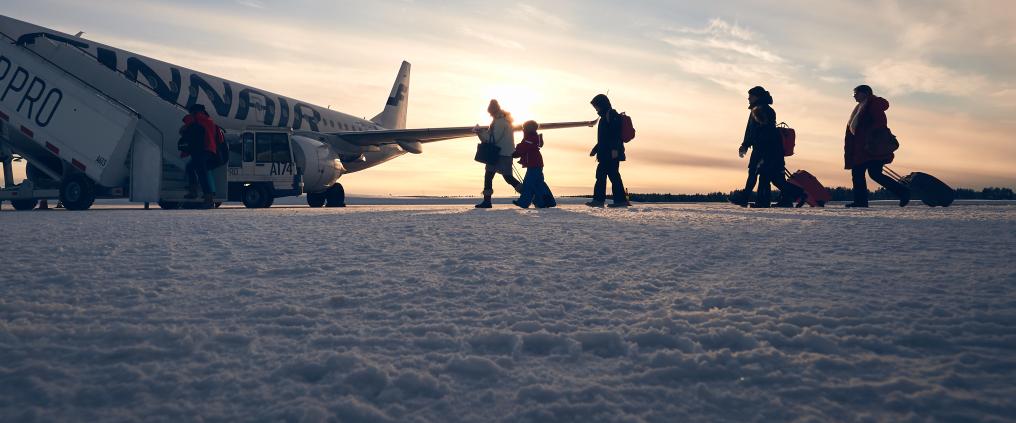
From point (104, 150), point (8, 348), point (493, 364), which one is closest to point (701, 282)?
point (493, 364)

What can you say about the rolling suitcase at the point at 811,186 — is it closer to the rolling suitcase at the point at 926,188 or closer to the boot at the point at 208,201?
the rolling suitcase at the point at 926,188

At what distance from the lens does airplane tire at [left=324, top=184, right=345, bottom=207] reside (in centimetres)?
1662

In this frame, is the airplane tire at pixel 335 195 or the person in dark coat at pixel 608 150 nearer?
the person in dark coat at pixel 608 150

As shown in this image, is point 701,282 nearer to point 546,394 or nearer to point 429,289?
point 429,289

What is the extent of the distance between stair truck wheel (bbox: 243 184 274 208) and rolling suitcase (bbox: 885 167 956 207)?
12.0 m

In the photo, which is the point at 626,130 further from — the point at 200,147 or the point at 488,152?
the point at 200,147

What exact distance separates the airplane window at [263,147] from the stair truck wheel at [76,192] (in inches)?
131

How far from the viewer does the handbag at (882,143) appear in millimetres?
9086

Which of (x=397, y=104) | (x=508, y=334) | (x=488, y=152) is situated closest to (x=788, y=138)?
(x=488, y=152)

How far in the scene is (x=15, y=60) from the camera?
422 inches

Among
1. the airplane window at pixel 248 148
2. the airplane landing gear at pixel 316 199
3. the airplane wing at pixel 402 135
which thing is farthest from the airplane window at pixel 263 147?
the airplane wing at pixel 402 135

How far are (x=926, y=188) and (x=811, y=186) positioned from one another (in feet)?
5.43

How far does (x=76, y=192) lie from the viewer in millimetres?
10891

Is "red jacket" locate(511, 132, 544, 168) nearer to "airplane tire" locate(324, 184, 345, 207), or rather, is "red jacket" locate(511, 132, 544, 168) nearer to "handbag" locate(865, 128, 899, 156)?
"handbag" locate(865, 128, 899, 156)
